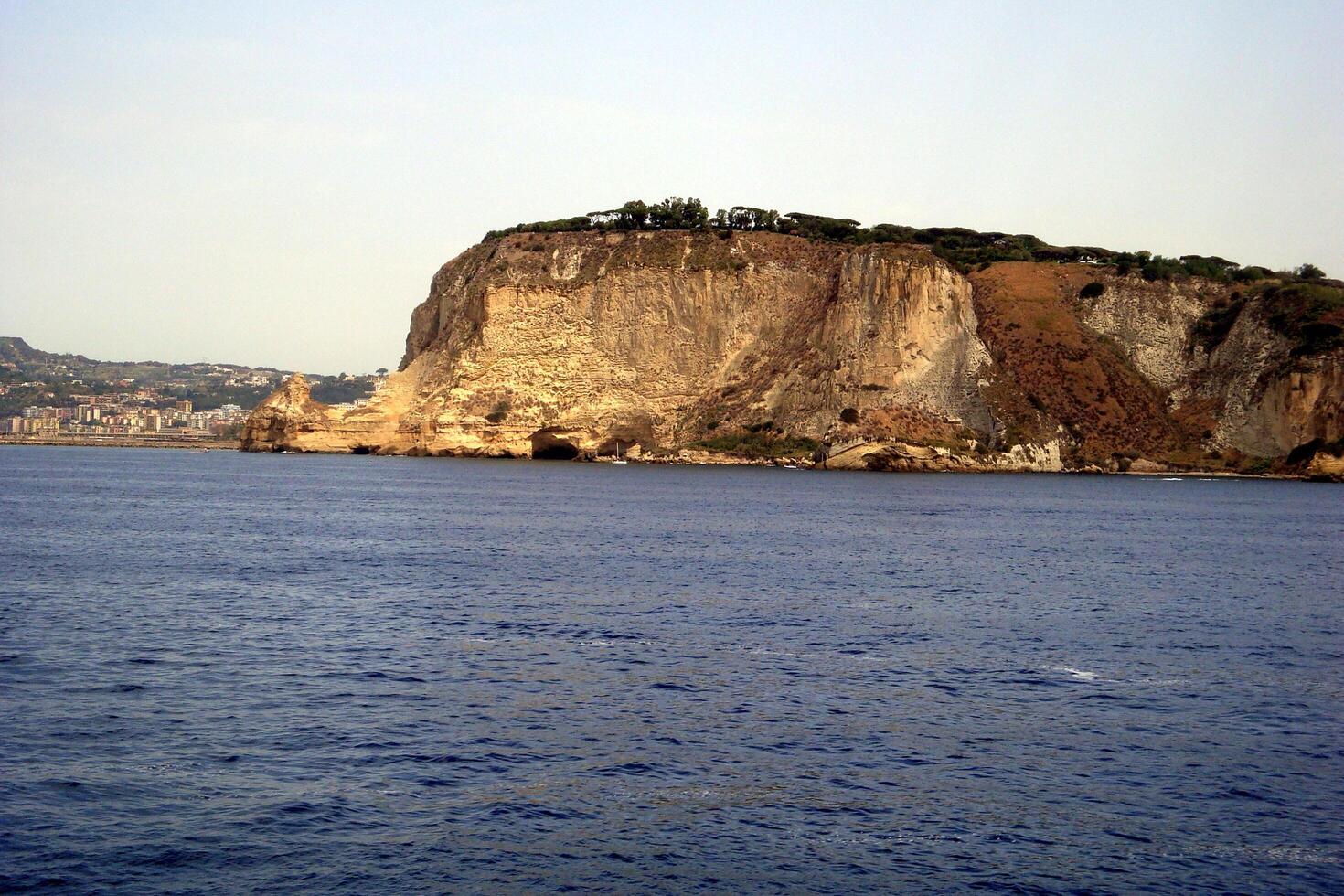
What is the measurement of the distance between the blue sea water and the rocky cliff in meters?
60.9

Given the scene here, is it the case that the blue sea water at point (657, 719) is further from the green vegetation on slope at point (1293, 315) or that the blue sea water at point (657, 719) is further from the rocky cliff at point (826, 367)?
the green vegetation on slope at point (1293, 315)

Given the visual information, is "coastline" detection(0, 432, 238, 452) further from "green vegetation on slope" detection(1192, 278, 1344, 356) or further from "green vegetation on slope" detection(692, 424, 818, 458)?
"green vegetation on slope" detection(1192, 278, 1344, 356)

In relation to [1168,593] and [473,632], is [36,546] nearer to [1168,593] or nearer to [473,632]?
[473,632]

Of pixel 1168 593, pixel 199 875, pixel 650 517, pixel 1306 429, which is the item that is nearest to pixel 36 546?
pixel 650 517

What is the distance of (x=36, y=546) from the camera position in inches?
1578

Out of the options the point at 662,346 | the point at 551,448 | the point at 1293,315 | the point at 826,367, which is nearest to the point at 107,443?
the point at 551,448

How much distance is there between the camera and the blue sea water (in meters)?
14.0

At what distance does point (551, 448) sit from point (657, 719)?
9701 centimetres

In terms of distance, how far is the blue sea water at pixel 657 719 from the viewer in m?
14.0

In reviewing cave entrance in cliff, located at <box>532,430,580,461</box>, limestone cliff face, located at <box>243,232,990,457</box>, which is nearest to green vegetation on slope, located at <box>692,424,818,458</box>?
limestone cliff face, located at <box>243,232,990,457</box>

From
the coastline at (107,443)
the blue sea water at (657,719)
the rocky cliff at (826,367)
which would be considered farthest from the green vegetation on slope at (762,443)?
the coastline at (107,443)

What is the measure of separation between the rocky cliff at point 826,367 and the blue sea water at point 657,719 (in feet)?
200

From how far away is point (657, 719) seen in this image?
19625 millimetres

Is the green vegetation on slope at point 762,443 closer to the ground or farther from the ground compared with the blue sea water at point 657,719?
farther from the ground
